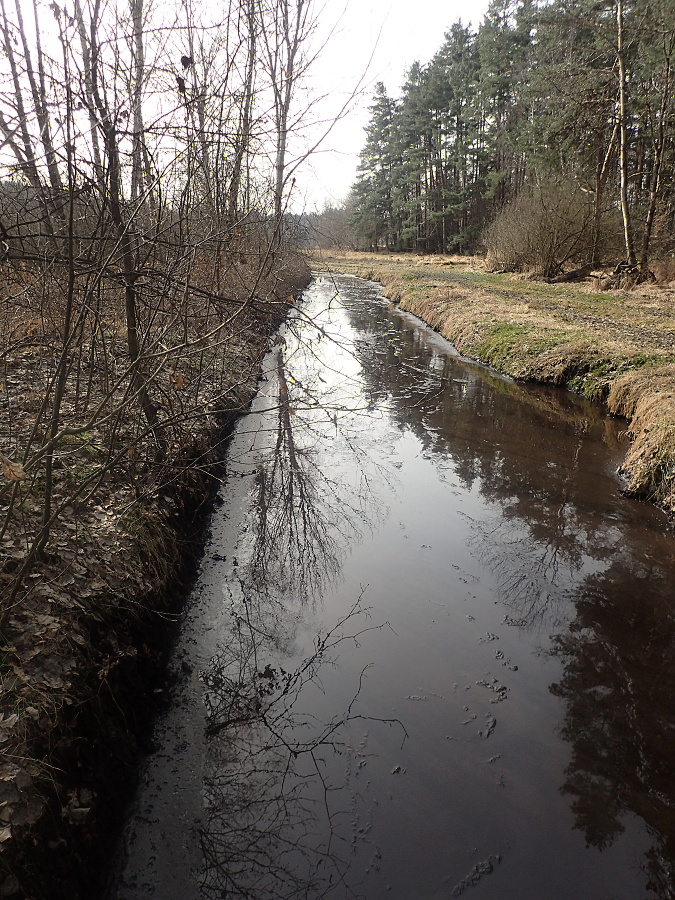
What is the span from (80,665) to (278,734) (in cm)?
119

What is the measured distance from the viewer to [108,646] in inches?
122

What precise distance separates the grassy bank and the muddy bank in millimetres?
4845

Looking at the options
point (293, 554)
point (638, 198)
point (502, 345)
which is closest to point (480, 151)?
point (638, 198)

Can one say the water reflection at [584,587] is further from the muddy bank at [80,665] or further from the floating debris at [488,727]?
the muddy bank at [80,665]

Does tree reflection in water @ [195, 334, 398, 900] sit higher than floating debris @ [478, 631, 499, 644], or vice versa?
floating debris @ [478, 631, 499, 644]

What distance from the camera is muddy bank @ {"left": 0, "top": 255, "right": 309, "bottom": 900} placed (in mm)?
2162

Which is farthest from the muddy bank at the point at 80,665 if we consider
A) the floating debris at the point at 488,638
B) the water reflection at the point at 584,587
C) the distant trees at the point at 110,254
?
the water reflection at the point at 584,587

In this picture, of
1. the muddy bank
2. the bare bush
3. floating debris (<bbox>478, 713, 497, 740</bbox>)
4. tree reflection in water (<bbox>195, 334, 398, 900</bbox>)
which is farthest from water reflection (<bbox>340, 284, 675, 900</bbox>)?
the bare bush

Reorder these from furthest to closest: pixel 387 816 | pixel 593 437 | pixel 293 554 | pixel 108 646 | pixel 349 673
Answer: pixel 593 437
pixel 293 554
pixel 349 673
pixel 108 646
pixel 387 816

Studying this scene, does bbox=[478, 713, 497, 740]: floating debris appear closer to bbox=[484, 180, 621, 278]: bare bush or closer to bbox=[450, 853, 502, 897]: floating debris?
bbox=[450, 853, 502, 897]: floating debris

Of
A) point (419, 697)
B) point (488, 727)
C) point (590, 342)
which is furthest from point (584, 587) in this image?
point (590, 342)

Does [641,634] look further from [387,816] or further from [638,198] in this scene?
[638,198]

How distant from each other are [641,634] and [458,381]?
6.86 m

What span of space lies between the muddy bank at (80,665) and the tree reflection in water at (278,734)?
0.44 meters
